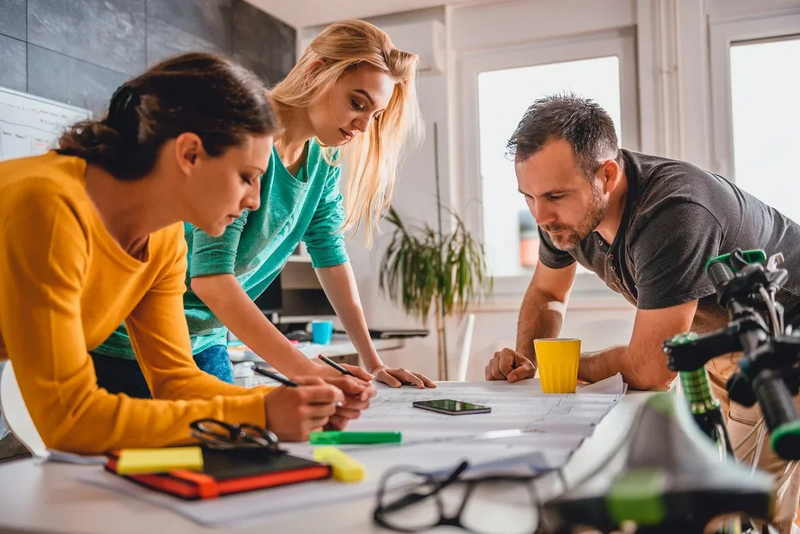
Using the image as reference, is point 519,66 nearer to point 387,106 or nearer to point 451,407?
point 387,106

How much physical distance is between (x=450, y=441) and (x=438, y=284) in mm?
2837

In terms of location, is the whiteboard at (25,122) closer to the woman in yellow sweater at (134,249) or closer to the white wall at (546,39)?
the woman in yellow sweater at (134,249)

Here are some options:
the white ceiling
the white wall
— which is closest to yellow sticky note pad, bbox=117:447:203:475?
the white wall

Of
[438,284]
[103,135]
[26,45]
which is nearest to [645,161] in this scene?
[103,135]

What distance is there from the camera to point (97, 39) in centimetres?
294

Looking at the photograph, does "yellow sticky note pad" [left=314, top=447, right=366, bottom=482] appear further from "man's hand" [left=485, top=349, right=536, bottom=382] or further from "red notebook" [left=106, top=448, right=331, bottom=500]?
"man's hand" [left=485, top=349, right=536, bottom=382]

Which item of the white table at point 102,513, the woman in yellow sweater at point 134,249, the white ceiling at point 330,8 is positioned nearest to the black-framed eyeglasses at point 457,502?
the white table at point 102,513

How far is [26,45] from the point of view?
8.61 ft

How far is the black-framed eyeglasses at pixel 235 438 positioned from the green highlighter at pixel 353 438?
0.09 meters

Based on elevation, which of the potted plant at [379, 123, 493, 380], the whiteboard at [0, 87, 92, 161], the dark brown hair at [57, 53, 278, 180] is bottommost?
the potted plant at [379, 123, 493, 380]

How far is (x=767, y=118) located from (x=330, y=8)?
8.12 feet

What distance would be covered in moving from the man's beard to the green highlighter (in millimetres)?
935

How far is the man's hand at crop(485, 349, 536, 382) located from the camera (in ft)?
4.86

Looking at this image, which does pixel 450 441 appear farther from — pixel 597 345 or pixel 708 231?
pixel 597 345
